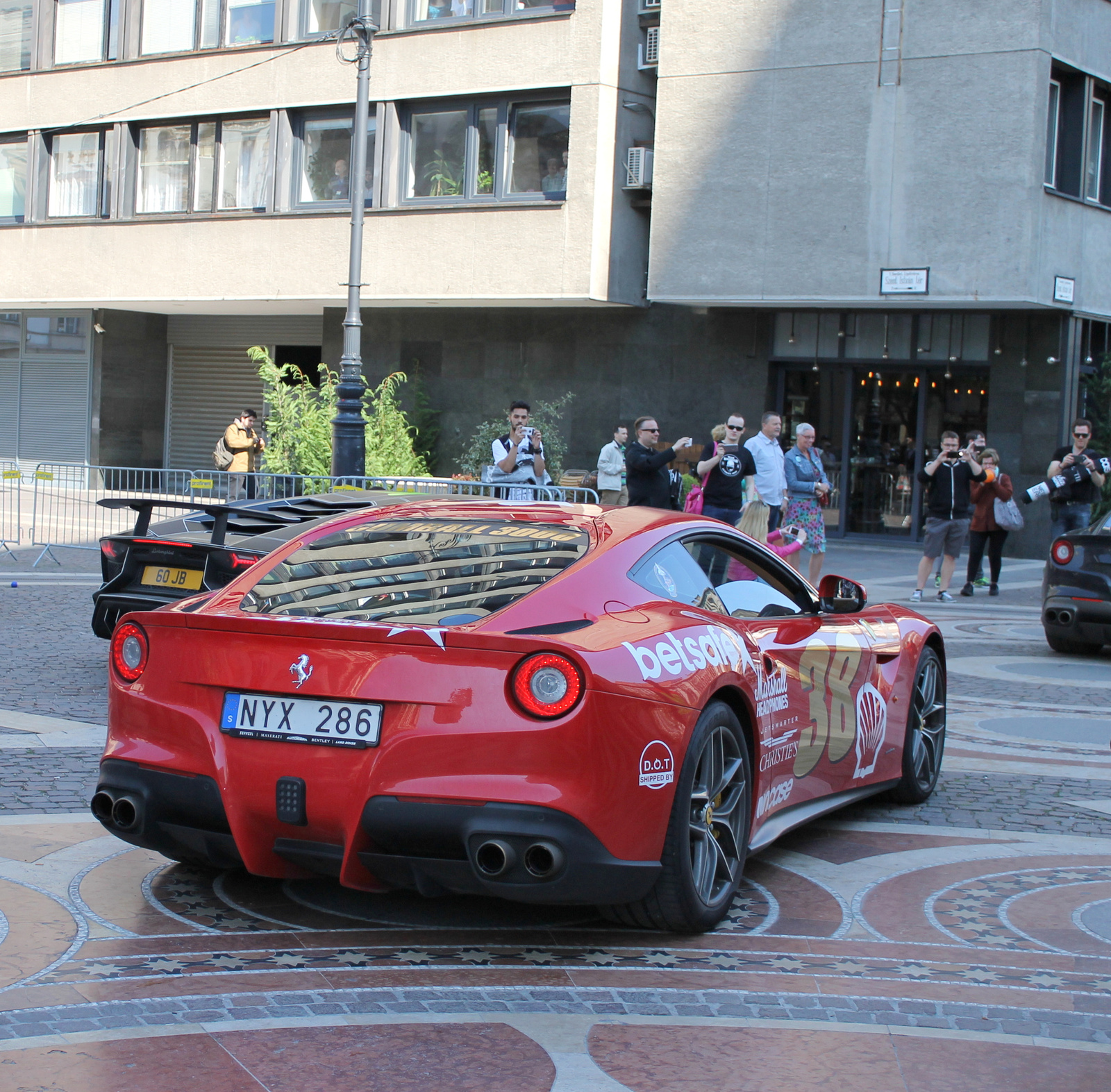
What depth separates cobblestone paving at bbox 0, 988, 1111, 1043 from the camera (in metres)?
3.80

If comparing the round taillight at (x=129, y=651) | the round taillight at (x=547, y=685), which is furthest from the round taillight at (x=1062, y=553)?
the round taillight at (x=129, y=651)

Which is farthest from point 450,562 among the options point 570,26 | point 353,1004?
point 570,26

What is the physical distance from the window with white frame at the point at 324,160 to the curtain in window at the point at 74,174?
537 cm

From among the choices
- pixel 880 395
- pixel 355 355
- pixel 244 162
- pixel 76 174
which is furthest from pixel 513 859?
pixel 76 174

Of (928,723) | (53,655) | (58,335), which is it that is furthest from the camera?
(58,335)

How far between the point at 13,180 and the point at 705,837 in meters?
30.7

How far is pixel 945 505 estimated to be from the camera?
1638 cm

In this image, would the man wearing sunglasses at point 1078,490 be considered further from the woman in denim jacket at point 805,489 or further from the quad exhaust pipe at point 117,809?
the quad exhaust pipe at point 117,809

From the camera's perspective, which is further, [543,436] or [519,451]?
[543,436]

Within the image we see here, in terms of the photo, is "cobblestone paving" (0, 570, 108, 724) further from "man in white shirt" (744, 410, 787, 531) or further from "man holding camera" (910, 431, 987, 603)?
"man holding camera" (910, 431, 987, 603)

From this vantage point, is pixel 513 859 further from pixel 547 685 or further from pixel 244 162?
pixel 244 162

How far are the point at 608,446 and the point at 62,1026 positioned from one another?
1588 centimetres

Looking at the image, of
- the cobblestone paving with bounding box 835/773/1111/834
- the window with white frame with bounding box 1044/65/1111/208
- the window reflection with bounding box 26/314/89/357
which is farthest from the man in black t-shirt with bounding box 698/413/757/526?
the window reflection with bounding box 26/314/89/357

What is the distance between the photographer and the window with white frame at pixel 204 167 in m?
27.9
